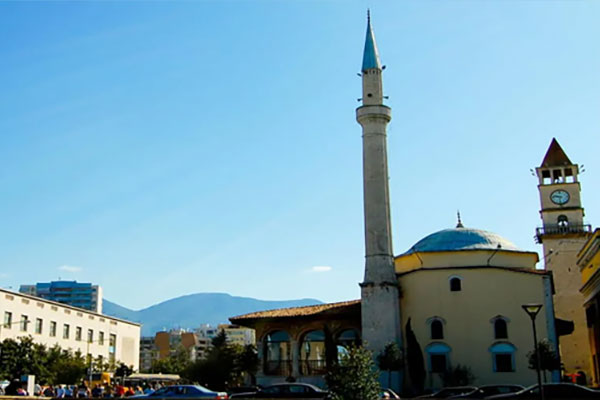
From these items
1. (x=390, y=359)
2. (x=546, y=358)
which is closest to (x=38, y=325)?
(x=390, y=359)

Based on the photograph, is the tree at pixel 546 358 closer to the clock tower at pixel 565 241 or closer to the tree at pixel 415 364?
the tree at pixel 415 364

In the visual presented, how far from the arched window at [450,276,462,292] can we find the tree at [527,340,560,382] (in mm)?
5162

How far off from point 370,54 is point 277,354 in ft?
62.0

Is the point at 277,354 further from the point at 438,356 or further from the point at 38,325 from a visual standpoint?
the point at 38,325

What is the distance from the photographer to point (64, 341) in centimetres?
5609

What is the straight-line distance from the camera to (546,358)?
108 ft

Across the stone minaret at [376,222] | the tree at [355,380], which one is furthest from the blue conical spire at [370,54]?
the tree at [355,380]

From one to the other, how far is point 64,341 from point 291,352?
2457 cm

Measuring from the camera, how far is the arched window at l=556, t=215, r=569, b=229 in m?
53.0

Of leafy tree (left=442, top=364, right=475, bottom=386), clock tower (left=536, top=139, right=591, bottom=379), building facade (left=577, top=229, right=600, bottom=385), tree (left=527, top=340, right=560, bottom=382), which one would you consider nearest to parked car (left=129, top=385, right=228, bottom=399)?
leafy tree (left=442, top=364, right=475, bottom=386)

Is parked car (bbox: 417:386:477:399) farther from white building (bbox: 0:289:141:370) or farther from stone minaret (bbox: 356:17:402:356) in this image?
white building (bbox: 0:289:141:370)

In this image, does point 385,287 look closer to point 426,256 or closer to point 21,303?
point 426,256

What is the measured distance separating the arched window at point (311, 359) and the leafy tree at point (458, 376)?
24.0ft

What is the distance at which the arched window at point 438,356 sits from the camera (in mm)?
36094
